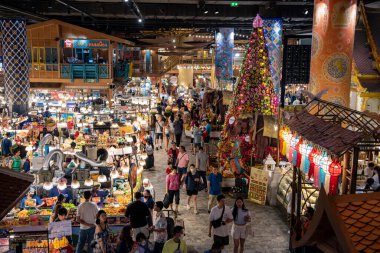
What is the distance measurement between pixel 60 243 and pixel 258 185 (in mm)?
6202

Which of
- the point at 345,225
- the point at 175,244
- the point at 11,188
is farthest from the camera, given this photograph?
the point at 175,244

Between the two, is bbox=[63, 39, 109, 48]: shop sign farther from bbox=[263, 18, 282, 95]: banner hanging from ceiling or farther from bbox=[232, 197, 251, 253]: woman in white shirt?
bbox=[232, 197, 251, 253]: woman in white shirt

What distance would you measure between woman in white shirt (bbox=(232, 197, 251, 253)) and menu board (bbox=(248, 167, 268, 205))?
3.91 meters

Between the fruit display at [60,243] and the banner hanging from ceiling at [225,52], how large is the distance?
19.8 m

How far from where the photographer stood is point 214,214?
874cm

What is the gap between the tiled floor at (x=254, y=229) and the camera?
9.99m

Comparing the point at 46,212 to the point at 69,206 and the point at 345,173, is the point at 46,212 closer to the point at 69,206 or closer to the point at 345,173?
the point at 69,206

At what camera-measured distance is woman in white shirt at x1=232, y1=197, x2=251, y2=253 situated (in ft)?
28.7

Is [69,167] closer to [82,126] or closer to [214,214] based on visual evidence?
[214,214]

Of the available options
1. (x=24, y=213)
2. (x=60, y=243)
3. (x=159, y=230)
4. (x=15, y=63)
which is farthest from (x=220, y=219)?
(x=15, y=63)

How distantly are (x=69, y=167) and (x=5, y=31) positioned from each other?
1359 cm

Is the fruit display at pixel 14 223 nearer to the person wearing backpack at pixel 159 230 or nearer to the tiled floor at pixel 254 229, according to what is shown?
the person wearing backpack at pixel 159 230

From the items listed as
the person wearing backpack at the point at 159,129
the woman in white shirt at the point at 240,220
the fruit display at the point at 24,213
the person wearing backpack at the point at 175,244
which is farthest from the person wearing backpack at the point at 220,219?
the person wearing backpack at the point at 159,129

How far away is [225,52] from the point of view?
26.9 m
